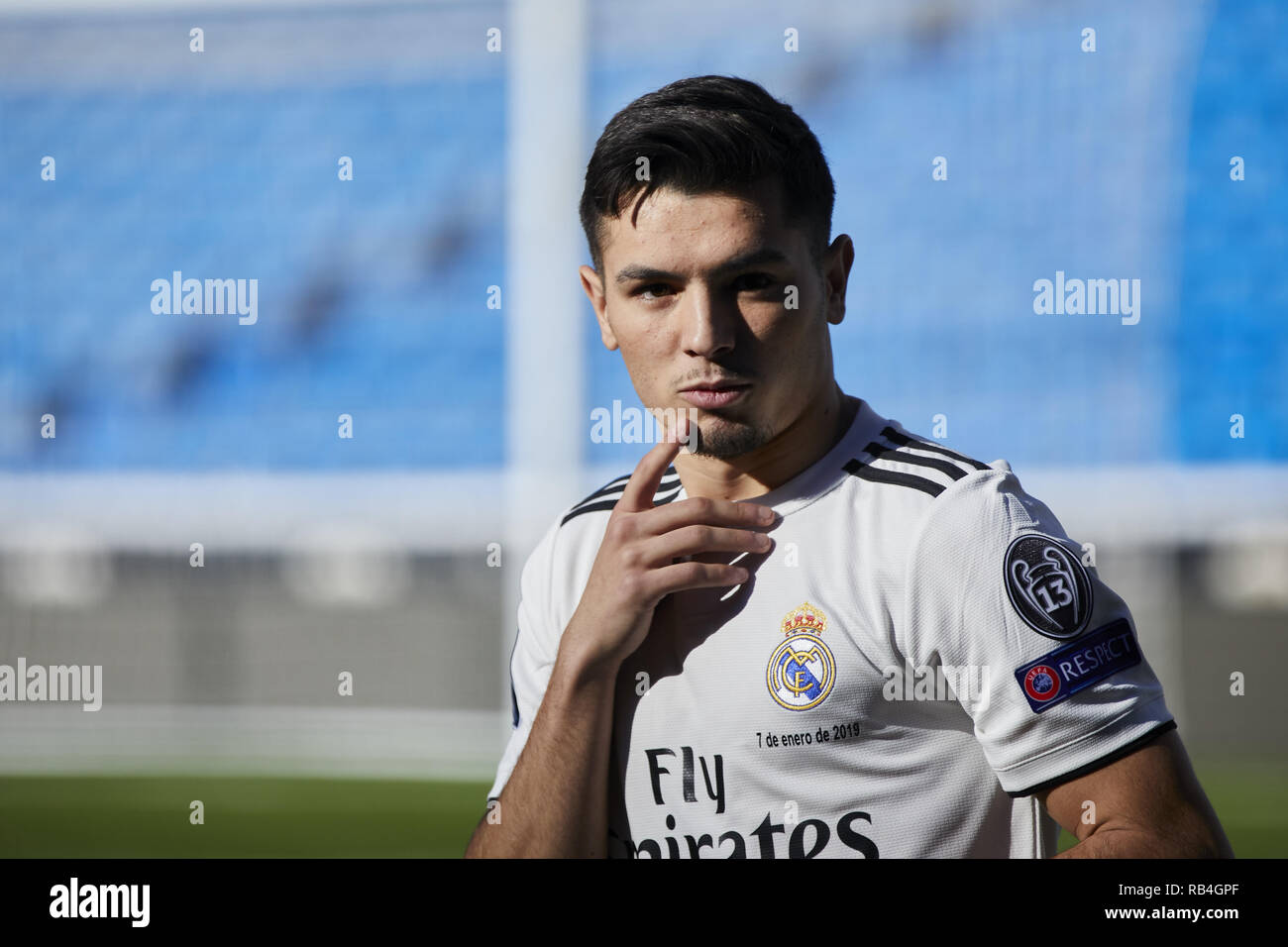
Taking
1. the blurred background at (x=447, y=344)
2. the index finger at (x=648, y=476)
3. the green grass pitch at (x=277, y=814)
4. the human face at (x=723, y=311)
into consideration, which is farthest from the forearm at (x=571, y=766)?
the blurred background at (x=447, y=344)

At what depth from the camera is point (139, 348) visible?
3.79 meters

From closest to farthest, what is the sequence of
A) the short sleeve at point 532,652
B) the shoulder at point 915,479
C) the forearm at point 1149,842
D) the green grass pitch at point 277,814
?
1. the forearm at point 1149,842
2. the shoulder at point 915,479
3. the short sleeve at point 532,652
4. the green grass pitch at point 277,814

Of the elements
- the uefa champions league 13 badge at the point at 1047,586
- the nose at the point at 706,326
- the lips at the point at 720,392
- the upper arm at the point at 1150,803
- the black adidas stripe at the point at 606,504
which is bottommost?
the upper arm at the point at 1150,803

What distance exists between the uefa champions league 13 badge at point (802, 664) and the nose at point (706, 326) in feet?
0.95

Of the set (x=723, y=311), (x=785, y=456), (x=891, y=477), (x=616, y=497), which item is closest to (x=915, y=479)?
(x=891, y=477)

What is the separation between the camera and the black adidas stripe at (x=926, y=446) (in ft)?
3.58

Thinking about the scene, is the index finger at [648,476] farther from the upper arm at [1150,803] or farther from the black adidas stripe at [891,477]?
the upper arm at [1150,803]

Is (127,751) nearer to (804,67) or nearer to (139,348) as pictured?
(139,348)

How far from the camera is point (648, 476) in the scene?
1.15 meters

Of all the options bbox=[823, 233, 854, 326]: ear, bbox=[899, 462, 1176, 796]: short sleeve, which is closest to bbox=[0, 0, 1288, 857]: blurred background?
bbox=[823, 233, 854, 326]: ear

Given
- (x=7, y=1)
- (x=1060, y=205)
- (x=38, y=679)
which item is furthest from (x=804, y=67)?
(x=38, y=679)

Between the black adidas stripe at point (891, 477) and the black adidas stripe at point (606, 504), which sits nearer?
the black adidas stripe at point (891, 477)
